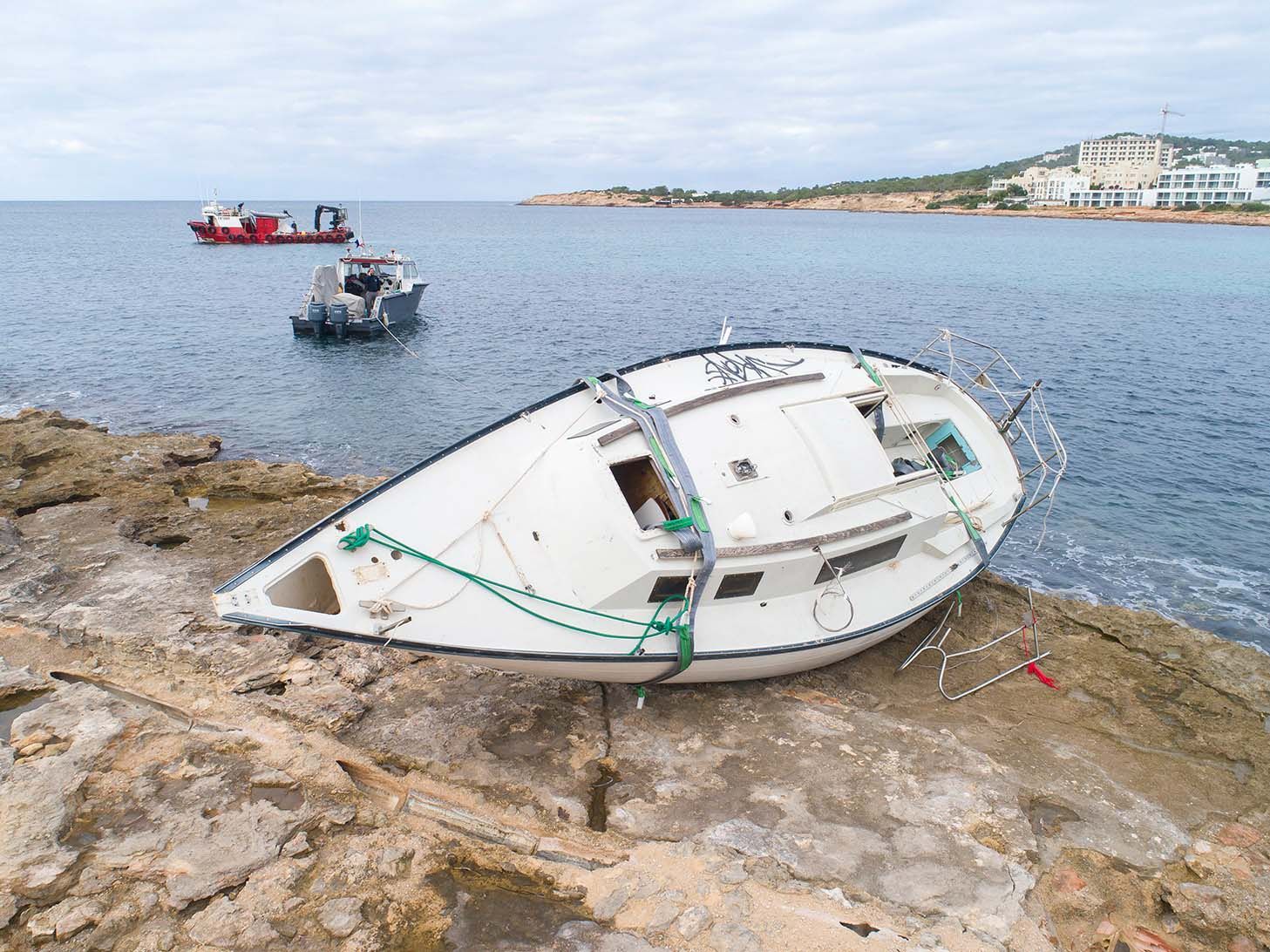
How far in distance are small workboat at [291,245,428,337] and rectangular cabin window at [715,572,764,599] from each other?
3328 centimetres

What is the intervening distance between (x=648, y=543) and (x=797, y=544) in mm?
1954

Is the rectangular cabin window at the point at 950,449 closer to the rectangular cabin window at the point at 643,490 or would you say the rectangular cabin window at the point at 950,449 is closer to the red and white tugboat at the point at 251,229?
the rectangular cabin window at the point at 643,490

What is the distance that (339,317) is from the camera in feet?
124

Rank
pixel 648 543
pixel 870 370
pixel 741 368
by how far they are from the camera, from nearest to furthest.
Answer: pixel 648 543
pixel 741 368
pixel 870 370

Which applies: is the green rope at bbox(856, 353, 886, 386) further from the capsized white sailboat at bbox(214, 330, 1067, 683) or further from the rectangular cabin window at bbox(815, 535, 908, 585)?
the rectangular cabin window at bbox(815, 535, 908, 585)

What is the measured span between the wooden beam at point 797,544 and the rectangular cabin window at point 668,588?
27 centimetres

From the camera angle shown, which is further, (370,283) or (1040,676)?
(370,283)

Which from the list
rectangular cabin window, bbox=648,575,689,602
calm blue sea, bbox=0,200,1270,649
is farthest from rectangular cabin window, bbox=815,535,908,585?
calm blue sea, bbox=0,200,1270,649

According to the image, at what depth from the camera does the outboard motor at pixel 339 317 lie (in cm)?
3778

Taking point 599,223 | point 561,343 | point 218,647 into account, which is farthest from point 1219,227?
point 218,647

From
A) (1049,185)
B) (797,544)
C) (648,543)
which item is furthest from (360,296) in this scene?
(1049,185)

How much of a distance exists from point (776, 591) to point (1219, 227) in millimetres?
156821

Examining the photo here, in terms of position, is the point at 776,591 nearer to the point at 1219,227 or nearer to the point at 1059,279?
the point at 1059,279

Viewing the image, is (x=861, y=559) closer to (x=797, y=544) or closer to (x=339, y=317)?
(x=797, y=544)
